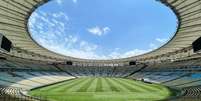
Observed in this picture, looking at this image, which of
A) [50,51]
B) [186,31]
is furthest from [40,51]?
[186,31]

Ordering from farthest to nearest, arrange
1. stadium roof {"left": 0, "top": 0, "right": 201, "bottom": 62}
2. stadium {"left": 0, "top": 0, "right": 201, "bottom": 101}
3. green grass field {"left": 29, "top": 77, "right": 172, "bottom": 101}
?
1. stadium roof {"left": 0, "top": 0, "right": 201, "bottom": 62}
2. stadium {"left": 0, "top": 0, "right": 201, "bottom": 101}
3. green grass field {"left": 29, "top": 77, "right": 172, "bottom": 101}

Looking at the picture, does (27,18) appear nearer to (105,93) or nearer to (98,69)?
(105,93)

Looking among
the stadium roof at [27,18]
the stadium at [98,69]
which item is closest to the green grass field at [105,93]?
the stadium at [98,69]

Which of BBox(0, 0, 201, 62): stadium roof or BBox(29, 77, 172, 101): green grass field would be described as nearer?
BBox(29, 77, 172, 101): green grass field

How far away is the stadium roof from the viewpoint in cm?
4047

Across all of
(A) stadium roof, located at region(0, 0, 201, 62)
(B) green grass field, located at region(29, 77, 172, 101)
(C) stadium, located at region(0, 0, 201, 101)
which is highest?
(A) stadium roof, located at region(0, 0, 201, 62)

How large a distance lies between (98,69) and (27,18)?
34030 mm

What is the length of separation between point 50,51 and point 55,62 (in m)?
4.64

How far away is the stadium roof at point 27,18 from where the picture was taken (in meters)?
40.5

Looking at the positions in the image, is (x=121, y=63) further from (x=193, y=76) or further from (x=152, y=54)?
(x=193, y=76)

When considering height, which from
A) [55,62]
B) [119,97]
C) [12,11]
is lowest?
[119,97]

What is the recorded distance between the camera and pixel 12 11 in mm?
42875

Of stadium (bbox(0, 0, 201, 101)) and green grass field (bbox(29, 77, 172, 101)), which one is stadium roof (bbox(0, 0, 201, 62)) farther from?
green grass field (bbox(29, 77, 172, 101))

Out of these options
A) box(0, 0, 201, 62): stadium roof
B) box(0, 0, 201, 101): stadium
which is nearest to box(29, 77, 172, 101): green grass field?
box(0, 0, 201, 101): stadium
